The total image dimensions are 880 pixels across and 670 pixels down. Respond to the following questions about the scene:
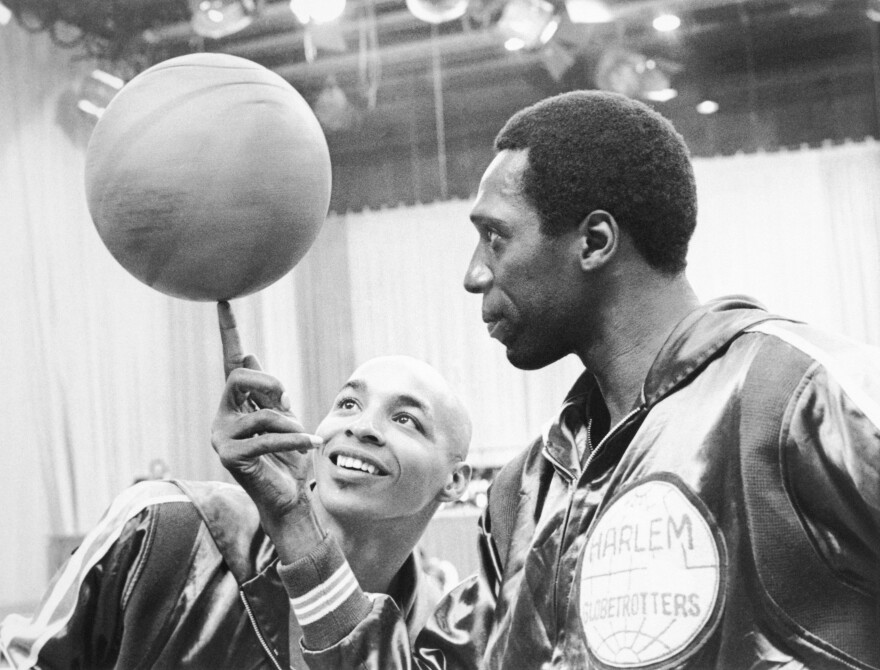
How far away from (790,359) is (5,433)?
635 centimetres

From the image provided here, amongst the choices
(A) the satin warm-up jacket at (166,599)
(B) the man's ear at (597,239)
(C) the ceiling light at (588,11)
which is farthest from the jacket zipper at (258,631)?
(C) the ceiling light at (588,11)

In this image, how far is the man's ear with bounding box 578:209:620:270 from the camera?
3.87ft

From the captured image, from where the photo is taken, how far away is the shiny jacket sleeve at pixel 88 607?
5.01 feet

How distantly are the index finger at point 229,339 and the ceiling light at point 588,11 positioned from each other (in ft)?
21.1

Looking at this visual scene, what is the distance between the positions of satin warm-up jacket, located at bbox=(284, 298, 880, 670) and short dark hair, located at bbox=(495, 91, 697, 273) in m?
0.12

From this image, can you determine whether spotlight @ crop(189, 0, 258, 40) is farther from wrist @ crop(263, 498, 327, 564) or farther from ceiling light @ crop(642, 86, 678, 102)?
wrist @ crop(263, 498, 327, 564)

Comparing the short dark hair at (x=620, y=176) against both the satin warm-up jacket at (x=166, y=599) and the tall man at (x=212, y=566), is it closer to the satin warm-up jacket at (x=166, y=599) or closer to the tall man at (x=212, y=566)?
the tall man at (x=212, y=566)

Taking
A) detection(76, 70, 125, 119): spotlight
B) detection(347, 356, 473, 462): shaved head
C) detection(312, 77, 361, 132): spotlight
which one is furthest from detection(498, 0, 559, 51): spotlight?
detection(347, 356, 473, 462): shaved head

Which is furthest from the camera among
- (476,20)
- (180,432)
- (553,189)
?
(180,432)

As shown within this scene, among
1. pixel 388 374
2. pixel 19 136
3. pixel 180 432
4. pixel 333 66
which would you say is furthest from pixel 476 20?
pixel 388 374

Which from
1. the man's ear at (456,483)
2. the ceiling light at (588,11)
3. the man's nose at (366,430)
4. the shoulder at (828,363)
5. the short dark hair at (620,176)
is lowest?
the man's ear at (456,483)

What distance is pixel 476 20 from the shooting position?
7.45 meters

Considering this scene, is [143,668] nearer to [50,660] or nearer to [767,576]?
[50,660]

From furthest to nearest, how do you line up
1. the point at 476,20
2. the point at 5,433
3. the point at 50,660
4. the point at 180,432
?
1. the point at 180,432
2. the point at 476,20
3. the point at 5,433
4. the point at 50,660
